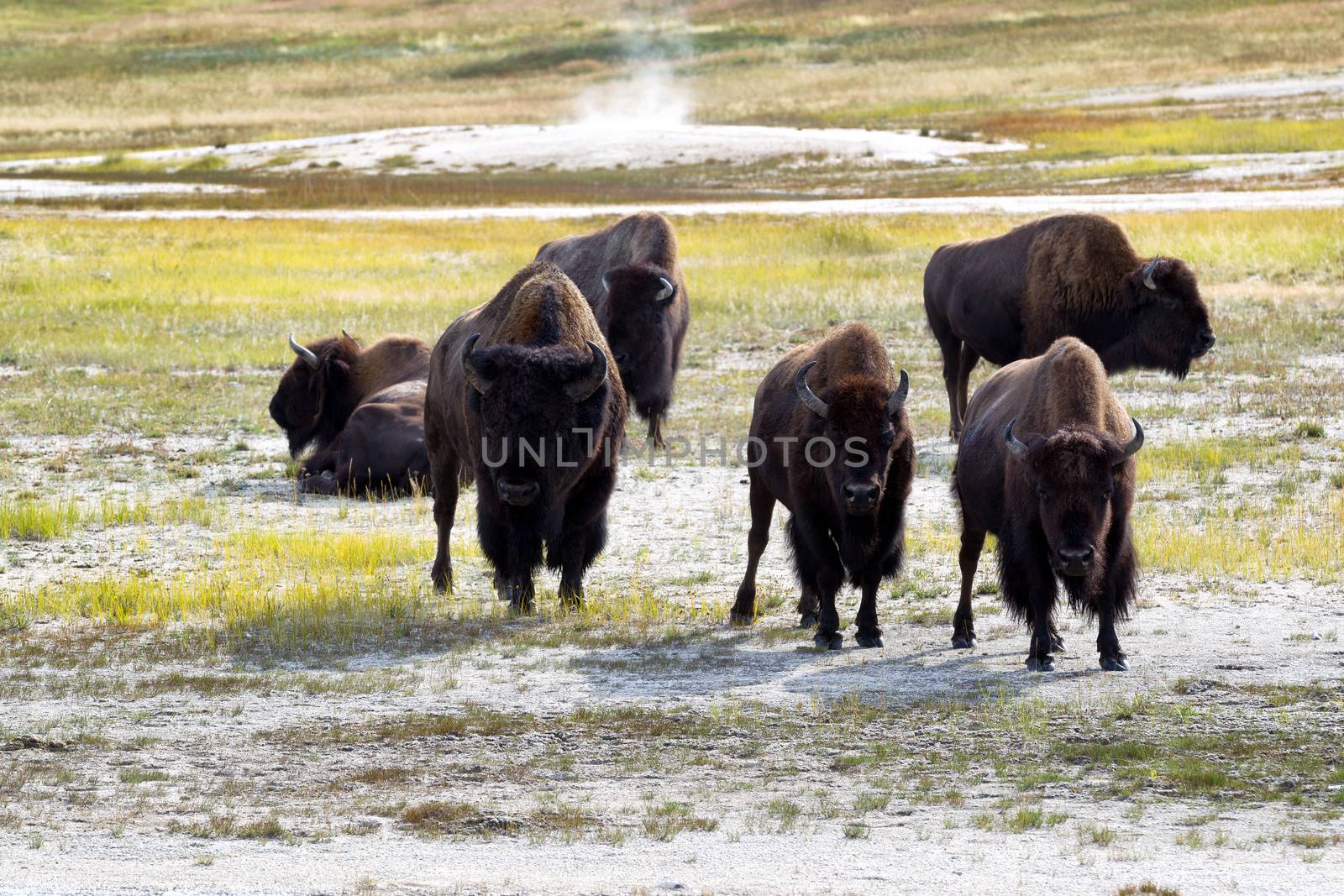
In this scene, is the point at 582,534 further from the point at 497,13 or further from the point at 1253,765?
the point at 497,13

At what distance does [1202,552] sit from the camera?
977cm

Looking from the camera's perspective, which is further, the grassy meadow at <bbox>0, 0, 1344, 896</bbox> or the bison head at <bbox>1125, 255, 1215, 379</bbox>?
the bison head at <bbox>1125, 255, 1215, 379</bbox>

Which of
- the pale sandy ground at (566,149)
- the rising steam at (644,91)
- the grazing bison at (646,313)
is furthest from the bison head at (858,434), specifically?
the rising steam at (644,91)

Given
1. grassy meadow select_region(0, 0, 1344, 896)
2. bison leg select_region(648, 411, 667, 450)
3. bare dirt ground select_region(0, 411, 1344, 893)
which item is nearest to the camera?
bare dirt ground select_region(0, 411, 1344, 893)

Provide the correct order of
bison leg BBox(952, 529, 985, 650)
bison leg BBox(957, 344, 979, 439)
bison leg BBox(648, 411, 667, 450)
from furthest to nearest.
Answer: bison leg BBox(957, 344, 979, 439) < bison leg BBox(648, 411, 667, 450) < bison leg BBox(952, 529, 985, 650)

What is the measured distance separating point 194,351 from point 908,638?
1248cm

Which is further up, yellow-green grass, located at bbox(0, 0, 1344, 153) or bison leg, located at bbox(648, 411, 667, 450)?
yellow-green grass, located at bbox(0, 0, 1344, 153)

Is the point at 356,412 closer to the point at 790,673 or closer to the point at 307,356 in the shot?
the point at 307,356

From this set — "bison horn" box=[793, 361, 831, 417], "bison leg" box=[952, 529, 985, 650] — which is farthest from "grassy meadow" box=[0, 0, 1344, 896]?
"bison horn" box=[793, 361, 831, 417]

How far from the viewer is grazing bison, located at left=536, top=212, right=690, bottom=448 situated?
13.5m

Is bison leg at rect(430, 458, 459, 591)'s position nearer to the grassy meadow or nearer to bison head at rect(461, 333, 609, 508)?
the grassy meadow

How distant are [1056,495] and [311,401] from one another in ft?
26.2

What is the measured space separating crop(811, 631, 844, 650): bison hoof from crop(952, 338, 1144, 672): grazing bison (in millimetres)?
610

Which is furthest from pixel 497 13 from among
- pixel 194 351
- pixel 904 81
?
pixel 194 351
